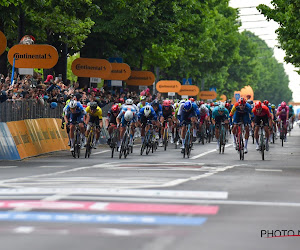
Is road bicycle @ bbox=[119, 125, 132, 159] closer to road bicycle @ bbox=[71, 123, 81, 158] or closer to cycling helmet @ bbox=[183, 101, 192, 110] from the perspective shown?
road bicycle @ bbox=[71, 123, 81, 158]

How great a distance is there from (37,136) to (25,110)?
1000mm

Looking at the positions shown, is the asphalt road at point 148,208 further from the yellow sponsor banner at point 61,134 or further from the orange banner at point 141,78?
the orange banner at point 141,78

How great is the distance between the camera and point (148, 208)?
36.7 ft

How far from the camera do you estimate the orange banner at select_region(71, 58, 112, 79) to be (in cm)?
3781

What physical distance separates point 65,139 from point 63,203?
19.8 metres

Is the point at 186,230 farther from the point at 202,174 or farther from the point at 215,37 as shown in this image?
the point at 215,37

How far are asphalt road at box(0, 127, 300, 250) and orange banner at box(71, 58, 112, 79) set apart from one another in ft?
58.0

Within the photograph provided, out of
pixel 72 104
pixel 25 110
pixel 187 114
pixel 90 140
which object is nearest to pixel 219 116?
pixel 187 114

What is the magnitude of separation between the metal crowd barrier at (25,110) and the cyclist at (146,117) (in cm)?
325

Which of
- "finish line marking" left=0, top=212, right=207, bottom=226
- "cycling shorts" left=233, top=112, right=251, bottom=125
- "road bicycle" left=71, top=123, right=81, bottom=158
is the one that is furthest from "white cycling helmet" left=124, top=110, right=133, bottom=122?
"finish line marking" left=0, top=212, right=207, bottom=226

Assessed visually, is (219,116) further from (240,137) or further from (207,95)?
(207,95)

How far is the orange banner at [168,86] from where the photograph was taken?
61.7 metres

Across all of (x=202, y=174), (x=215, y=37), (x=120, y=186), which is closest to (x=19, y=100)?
(x=202, y=174)

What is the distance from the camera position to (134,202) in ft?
39.1
